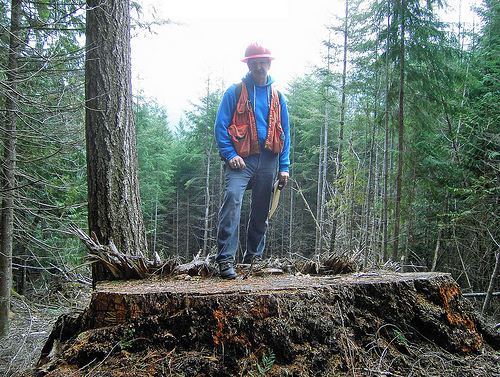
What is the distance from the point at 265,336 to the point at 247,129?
6.85 feet

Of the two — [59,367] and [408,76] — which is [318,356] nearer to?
[59,367]

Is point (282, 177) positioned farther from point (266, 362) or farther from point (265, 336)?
point (266, 362)

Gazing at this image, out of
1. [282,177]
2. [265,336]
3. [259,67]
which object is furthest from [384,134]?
[265,336]

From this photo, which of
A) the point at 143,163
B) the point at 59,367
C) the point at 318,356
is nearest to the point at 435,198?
the point at 318,356

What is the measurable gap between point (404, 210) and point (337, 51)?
7.28 metres

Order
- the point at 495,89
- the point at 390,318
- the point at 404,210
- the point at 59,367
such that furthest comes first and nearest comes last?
the point at 404,210 < the point at 495,89 < the point at 390,318 < the point at 59,367

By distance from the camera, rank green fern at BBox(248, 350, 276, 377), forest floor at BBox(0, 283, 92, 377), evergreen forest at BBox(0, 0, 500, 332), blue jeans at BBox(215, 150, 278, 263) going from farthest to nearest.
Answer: evergreen forest at BBox(0, 0, 500, 332), forest floor at BBox(0, 283, 92, 377), blue jeans at BBox(215, 150, 278, 263), green fern at BBox(248, 350, 276, 377)

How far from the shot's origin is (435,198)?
9.33m

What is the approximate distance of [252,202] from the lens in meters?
3.63

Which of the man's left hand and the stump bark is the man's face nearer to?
the man's left hand

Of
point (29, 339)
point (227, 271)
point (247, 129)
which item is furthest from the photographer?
point (29, 339)

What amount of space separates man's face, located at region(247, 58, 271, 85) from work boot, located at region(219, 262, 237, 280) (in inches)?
73.9

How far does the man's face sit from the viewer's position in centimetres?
338

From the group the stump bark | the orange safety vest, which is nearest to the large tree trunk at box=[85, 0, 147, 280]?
the orange safety vest
